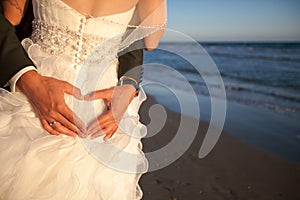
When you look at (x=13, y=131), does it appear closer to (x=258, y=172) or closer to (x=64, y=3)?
(x=64, y=3)

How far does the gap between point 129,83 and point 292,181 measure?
322cm

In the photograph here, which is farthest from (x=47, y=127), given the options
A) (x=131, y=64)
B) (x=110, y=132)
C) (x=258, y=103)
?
(x=258, y=103)

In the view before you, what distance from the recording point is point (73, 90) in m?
1.34

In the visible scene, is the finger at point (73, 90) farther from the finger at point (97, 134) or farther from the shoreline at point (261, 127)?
the shoreline at point (261, 127)

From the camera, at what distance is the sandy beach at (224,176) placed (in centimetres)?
351

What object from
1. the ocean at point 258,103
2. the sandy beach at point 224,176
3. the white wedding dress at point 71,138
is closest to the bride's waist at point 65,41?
the white wedding dress at point 71,138

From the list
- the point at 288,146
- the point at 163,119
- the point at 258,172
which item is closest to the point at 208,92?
the point at 163,119

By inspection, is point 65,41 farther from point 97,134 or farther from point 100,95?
point 97,134

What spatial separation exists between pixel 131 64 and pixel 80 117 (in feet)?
1.51

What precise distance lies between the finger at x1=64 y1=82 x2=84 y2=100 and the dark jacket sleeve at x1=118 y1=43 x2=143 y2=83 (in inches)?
12.4

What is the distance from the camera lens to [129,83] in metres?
1.61

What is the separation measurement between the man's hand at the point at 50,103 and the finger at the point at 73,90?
0.05 ft

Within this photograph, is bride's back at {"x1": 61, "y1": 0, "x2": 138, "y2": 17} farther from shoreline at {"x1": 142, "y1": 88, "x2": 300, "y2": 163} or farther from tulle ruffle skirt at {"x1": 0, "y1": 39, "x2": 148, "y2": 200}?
shoreline at {"x1": 142, "y1": 88, "x2": 300, "y2": 163}

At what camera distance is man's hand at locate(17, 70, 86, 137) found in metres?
1.26
